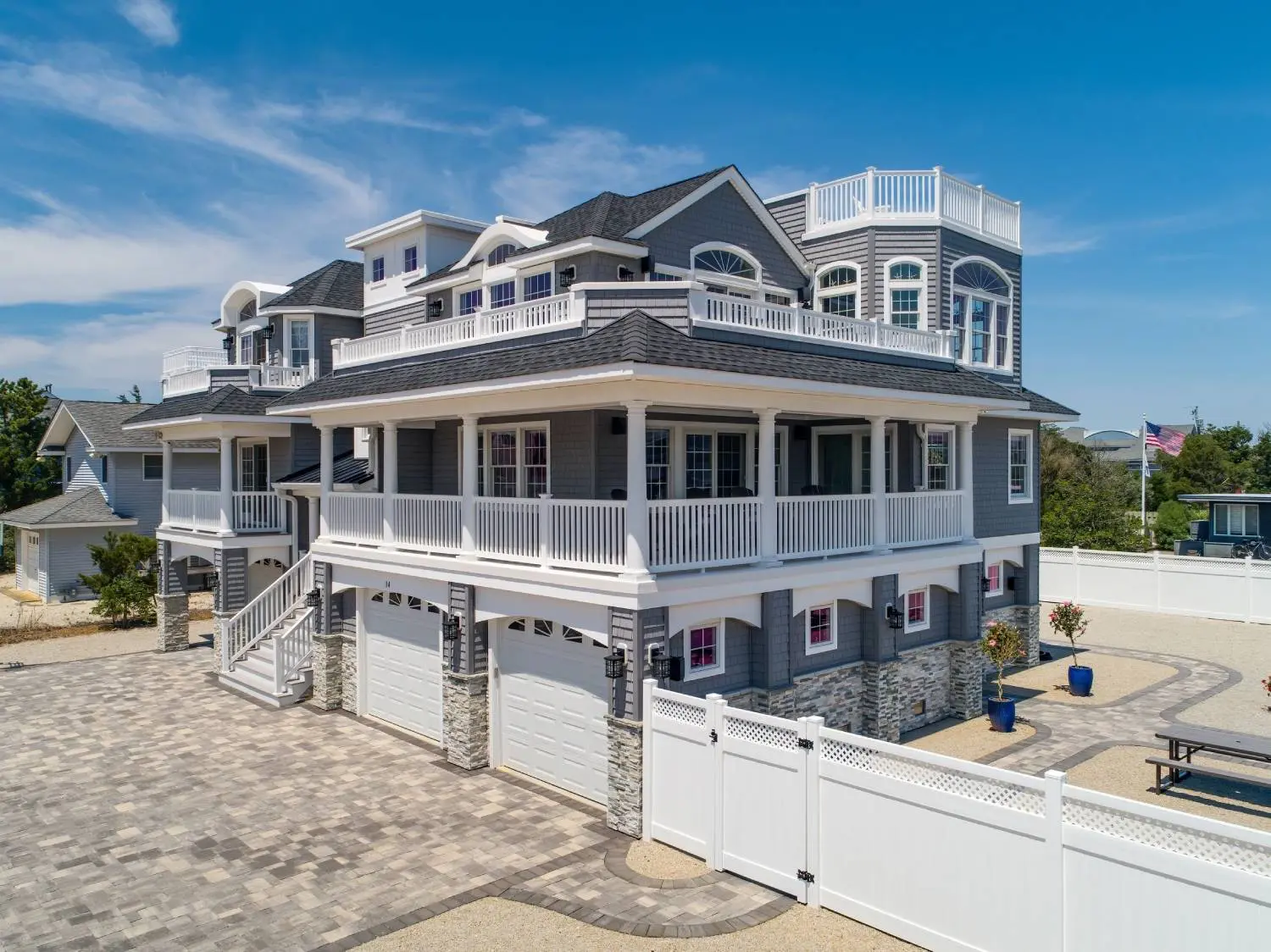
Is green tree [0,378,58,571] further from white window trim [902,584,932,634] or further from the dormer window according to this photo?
white window trim [902,584,932,634]

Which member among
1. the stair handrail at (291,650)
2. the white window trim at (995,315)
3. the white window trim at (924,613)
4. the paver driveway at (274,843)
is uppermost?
the white window trim at (995,315)

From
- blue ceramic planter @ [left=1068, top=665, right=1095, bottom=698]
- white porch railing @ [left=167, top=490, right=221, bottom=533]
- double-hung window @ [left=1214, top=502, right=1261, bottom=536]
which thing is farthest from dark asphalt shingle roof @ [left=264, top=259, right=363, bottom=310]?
double-hung window @ [left=1214, top=502, right=1261, bottom=536]

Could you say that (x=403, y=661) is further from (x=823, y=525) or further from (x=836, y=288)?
(x=836, y=288)

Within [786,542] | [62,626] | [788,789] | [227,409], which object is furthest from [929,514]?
[62,626]

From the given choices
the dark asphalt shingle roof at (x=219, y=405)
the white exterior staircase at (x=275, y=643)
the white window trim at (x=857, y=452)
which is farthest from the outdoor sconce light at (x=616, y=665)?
the dark asphalt shingle roof at (x=219, y=405)

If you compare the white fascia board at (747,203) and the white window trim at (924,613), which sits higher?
the white fascia board at (747,203)

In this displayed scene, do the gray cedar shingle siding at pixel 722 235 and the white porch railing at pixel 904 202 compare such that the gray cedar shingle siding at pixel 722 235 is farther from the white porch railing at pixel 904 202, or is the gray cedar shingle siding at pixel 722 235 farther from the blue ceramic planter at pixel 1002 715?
the blue ceramic planter at pixel 1002 715
